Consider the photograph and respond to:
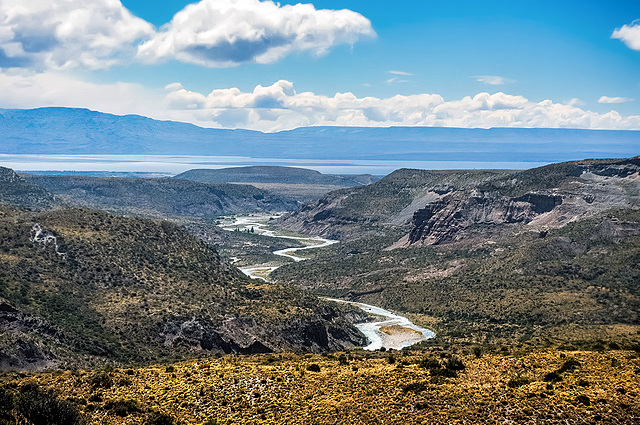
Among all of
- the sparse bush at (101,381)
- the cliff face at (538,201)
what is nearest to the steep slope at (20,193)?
the cliff face at (538,201)

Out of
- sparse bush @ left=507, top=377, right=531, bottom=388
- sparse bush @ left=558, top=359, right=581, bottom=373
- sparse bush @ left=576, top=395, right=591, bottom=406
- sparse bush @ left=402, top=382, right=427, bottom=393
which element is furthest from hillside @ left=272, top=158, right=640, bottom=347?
sparse bush @ left=402, top=382, right=427, bottom=393

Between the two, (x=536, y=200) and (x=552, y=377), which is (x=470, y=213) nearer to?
(x=536, y=200)

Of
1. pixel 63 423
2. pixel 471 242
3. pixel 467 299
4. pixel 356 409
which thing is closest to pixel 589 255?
pixel 467 299

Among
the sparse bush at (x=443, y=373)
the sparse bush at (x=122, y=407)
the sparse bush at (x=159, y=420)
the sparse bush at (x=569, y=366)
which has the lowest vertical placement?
the sparse bush at (x=159, y=420)

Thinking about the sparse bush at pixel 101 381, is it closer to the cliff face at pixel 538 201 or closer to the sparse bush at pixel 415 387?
the sparse bush at pixel 415 387

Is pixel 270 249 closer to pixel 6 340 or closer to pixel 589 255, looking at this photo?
pixel 589 255

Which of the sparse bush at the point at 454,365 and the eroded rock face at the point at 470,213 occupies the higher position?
the sparse bush at the point at 454,365

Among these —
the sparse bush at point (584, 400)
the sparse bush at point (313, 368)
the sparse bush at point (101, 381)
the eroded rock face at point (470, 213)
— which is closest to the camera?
the sparse bush at point (584, 400)
